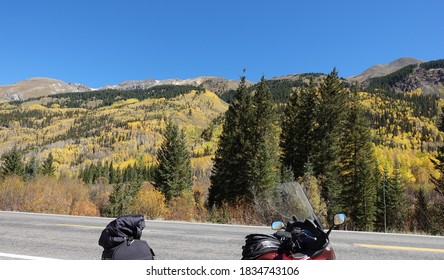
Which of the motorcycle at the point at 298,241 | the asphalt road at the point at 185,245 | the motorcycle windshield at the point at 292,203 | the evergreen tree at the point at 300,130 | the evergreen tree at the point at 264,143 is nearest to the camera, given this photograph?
the motorcycle at the point at 298,241

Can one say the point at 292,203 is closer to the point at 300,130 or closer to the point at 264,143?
the point at 264,143

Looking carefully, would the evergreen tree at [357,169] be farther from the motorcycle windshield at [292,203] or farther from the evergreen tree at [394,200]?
the motorcycle windshield at [292,203]

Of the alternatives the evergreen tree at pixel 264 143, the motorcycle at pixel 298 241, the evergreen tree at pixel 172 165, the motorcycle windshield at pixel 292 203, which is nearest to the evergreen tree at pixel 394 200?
the evergreen tree at pixel 264 143

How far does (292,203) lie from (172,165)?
129 feet

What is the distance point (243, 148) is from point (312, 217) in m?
28.6

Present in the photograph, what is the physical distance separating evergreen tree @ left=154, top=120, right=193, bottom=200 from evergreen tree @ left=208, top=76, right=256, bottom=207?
724 cm

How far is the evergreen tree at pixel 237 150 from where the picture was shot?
3134 cm

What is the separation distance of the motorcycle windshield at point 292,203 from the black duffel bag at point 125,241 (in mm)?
1688

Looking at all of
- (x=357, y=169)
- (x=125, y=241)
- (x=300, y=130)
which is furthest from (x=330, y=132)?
(x=125, y=241)

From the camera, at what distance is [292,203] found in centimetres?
384

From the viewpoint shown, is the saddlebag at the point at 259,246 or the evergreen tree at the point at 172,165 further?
the evergreen tree at the point at 172,165

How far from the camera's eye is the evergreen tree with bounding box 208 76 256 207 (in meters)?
31.3

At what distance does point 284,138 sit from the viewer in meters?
36.9
